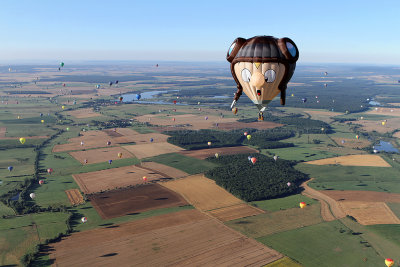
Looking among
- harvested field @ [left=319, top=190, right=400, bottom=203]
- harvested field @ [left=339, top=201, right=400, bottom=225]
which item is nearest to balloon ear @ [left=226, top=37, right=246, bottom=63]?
harvested field @ [left=339, top=201, right=400, bottom=225]

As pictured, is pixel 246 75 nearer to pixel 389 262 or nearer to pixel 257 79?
pixel 257 79

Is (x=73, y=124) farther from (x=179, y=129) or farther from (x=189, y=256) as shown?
(x=189, y=256)

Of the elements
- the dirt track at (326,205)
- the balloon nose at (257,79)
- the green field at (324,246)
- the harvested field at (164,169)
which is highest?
→ the balloon nose at (257,79)

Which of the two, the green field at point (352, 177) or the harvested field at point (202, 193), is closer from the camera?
the harvested field at point (202, 193)

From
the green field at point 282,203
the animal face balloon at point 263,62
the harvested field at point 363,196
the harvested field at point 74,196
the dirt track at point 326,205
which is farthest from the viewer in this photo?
the harvested field at point 363,196

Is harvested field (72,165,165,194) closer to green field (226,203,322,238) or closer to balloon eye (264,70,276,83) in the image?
green field (226,203,322,238)

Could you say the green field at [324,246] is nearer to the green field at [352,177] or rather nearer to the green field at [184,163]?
the green field at [352,177]

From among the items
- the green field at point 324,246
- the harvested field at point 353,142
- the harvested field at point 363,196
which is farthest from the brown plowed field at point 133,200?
the harvested field at point 353,142

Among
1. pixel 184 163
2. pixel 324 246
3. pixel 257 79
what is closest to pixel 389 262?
pixel 324 246
